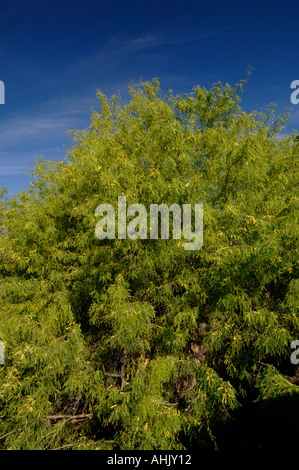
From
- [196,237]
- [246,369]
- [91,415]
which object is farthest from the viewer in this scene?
[91,415]

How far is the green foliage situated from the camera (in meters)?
4.11

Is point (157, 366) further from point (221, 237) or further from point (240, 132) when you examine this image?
point (240, 132)

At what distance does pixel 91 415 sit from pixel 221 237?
15.7 ft

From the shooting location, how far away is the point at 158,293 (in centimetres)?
493

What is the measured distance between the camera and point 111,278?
496 cm

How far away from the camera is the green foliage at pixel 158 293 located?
4.11 m

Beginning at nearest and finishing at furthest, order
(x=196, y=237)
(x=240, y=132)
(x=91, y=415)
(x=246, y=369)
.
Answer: (x=196, y=237), (x=246, y=369), (x=91, y=415), (x=240, y=132)

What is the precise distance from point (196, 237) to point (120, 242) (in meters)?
1.34

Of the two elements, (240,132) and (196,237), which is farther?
(240,132)

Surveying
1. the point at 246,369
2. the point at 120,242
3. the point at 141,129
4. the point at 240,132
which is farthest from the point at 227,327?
the point at 141,129

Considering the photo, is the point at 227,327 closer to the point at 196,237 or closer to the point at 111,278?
the point at 196,237
